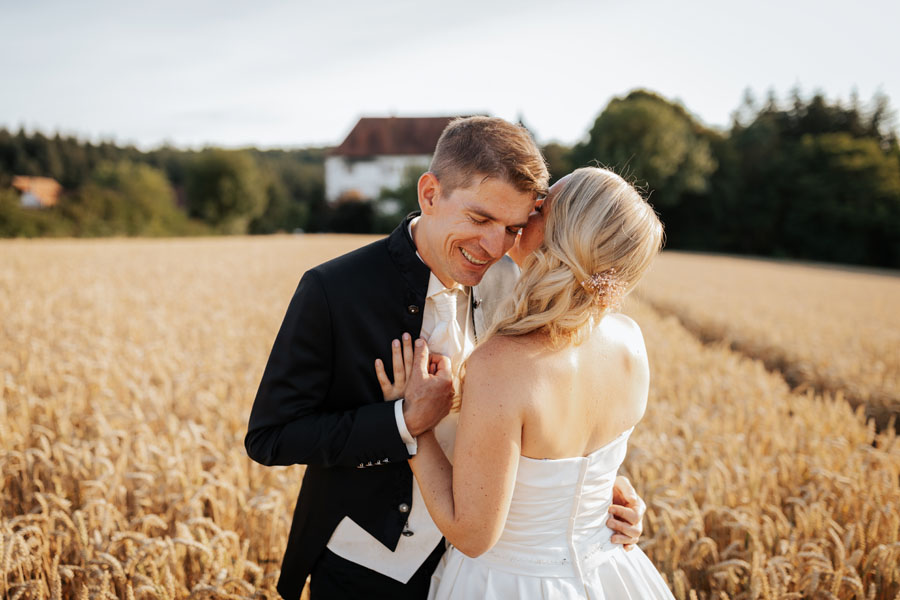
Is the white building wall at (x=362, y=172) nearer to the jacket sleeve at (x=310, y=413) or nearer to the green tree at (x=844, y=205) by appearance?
the green tree at (x=844, y=205)

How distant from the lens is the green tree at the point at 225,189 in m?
69.5

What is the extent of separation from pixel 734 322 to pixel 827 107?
2403 inches

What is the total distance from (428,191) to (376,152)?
72387 millimetres

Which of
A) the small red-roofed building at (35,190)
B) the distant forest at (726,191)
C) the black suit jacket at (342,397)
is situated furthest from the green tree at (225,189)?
the black suit jacket at (342,397)

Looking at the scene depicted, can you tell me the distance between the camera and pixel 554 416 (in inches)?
64.7

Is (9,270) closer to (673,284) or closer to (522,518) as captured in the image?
(522,518)

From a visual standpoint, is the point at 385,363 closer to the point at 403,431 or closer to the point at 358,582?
the point at 403,431

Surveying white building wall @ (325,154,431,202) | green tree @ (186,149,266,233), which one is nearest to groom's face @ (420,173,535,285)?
white building wall @ (325,154,431,202)

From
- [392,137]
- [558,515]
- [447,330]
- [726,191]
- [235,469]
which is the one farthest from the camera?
[392,137]

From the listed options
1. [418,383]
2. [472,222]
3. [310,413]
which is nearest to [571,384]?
[418,383]

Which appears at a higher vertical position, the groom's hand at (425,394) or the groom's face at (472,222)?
the groom's face at (472,222)

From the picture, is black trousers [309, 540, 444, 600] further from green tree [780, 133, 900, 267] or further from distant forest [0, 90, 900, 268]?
green tree [780, 133, 900, 267]

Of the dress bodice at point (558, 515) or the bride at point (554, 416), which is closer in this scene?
the bride at point (554, 416)

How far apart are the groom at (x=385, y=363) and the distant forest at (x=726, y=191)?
40.0 metres
